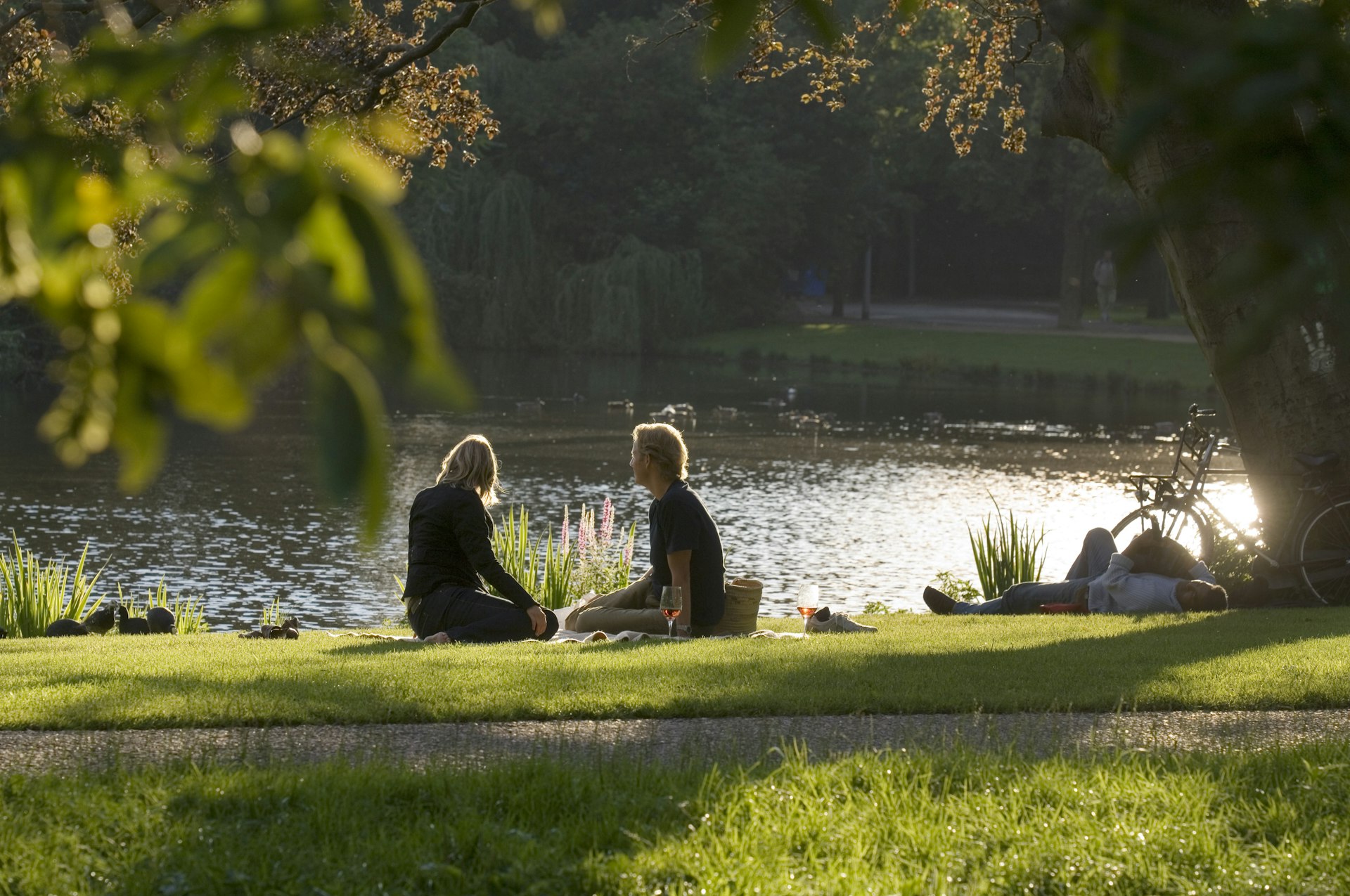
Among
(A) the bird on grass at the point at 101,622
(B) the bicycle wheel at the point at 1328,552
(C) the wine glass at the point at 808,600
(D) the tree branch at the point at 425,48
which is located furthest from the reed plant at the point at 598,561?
(B) the bicycle wheel at the point at 1328,552

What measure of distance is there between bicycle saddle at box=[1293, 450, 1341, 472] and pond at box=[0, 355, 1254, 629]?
460cm

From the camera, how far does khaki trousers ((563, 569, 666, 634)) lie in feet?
32.9

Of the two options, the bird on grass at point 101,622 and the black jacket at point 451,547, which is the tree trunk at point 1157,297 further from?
the black jacket at point 451,547

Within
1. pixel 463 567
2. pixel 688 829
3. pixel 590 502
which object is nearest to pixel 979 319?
pixel 590 502

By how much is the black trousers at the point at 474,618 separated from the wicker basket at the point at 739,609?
1.05m

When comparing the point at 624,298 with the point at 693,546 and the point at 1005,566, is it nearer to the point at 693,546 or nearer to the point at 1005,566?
the point at 1005,566

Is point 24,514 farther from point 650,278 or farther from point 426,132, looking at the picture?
point 650,278

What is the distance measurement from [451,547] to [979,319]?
187ft

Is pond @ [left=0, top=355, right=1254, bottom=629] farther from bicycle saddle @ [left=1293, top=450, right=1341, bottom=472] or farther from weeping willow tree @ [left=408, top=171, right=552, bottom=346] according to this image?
weeping willow tree @ [left=408, top=171, right=552, bottom=346]

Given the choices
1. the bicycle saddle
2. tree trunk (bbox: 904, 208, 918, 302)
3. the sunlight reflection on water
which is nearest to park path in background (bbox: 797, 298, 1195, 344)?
tree trunk (bbox: 904, 208, 918, 302)

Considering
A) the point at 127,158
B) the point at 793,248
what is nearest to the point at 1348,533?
the point at 127,158

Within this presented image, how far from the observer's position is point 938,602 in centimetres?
1251

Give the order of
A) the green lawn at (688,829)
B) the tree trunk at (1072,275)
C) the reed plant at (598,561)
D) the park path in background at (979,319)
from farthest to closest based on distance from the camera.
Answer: the tree trunk at (1072,275) < the park path in background at (979,319) < the reed plant at (598,561) < the green lawn at (688,829)

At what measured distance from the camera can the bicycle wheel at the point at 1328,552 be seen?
478 inches
